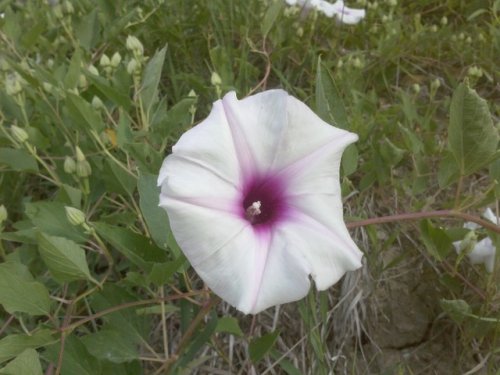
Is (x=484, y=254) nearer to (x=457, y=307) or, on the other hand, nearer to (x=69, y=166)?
(x=457, y=307)

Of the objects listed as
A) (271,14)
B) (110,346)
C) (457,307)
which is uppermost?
(271,14)

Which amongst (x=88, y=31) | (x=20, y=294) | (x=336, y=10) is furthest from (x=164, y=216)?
(x=336, y=10)

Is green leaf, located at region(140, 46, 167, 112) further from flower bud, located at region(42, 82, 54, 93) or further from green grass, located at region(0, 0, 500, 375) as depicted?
flower bud, located at region(42, 82, 54, 93)

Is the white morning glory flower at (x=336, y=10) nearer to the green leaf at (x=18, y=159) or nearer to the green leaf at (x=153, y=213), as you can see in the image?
the green leaf at (x=18, y=159)

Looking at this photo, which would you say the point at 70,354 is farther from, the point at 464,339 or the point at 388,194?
the point at 388,194

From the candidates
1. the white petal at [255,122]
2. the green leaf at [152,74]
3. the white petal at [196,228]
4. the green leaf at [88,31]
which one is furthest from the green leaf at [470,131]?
the green leaf at [88,31]

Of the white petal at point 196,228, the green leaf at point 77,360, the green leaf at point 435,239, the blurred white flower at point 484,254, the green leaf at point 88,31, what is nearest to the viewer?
the white petal at point 196,228

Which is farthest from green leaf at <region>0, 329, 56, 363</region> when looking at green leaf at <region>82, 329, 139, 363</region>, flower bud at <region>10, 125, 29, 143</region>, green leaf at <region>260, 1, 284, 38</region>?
green leaf at <region>260, 1, 284, 38</region>
